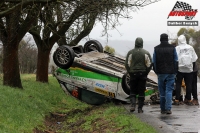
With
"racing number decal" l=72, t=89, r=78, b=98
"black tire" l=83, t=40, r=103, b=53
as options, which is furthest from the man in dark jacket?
"black tire" l=83, t=40, r=103, b=53

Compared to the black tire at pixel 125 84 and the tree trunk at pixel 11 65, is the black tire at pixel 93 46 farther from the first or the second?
the black tire at pixel 125 84

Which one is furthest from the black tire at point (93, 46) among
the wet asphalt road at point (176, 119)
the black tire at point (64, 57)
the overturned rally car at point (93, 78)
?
the wet asphalt road at point (176, 119)

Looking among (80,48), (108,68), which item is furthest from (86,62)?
(80,48)

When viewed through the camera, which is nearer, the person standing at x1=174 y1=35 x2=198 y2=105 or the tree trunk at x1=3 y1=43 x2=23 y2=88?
the person standing at x1=174 y1=35 x2=198 y2=105

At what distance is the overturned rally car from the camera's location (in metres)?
11.9

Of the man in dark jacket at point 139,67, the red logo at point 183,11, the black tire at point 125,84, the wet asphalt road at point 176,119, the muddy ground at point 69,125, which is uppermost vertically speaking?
the red logo at point 183,11

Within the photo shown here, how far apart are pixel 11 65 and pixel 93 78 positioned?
16.9 ft

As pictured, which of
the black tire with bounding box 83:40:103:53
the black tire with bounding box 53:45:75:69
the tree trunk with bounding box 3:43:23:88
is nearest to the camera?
the black tire with bounding box 53:45:75:69

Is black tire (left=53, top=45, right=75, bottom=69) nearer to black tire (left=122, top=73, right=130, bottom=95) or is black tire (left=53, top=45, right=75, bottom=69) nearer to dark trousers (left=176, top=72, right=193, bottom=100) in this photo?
black tire (left=122, top=73, right=130, bottom=95)

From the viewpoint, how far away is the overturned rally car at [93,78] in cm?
1186

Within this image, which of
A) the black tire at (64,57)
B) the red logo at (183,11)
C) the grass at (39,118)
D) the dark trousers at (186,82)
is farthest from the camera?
the red logo at (183,11)

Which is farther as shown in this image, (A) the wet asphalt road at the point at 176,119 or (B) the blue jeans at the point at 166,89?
(B) the blue jeans at the point at 166,89

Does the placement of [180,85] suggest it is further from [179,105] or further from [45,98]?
[45,98]

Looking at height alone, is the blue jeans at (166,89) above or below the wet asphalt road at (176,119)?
above
